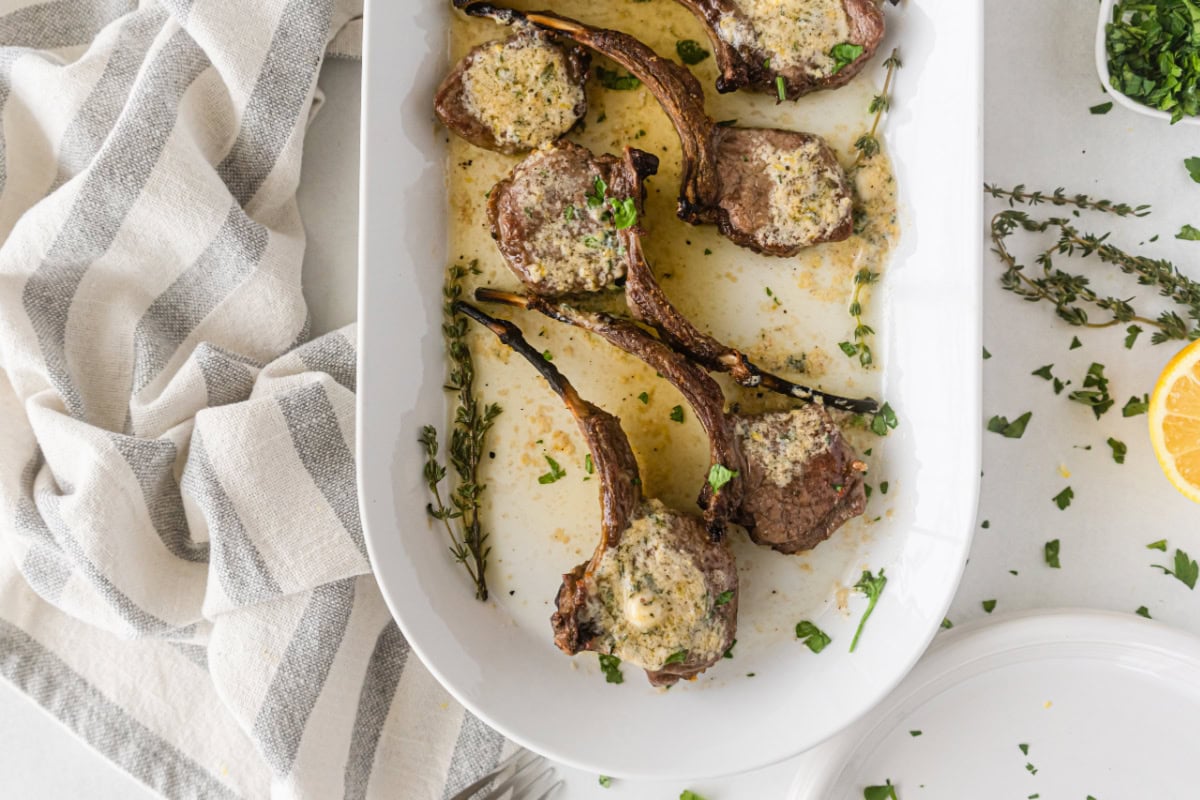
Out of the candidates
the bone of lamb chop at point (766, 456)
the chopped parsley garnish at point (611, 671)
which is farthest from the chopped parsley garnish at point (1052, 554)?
the chopped parsley garnish at point (611, 671)

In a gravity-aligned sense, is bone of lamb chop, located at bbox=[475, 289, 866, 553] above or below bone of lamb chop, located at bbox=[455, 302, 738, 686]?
above

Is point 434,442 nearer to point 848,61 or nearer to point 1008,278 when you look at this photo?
point 848,61

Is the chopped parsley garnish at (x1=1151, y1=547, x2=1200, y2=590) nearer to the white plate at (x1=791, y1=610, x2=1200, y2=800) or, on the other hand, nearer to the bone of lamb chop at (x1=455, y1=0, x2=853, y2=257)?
the white plate at (x1=791, y1=610, x2=1200, y2=800)

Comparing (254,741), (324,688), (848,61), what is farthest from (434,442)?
(848,61)

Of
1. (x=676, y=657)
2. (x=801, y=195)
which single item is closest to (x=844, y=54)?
(x=801, y=195)

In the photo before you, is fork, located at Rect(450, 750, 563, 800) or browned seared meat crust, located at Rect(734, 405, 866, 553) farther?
fork, located at Rect(450, 750, 563, 800)

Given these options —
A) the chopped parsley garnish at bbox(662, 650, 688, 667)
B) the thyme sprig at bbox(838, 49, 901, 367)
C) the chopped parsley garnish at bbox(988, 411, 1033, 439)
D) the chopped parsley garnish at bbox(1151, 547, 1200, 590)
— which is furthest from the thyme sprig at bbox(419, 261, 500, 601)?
the chopped parsley garnish at bbox(1151, 547, 1200, 590)

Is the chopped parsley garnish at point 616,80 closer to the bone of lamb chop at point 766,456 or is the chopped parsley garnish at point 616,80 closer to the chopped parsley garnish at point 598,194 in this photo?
the chopped parsley garnish at point 598,194
